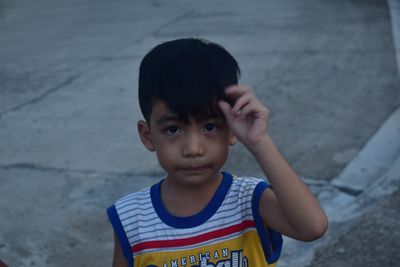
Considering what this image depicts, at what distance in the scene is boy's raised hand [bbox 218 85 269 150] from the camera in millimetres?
2012

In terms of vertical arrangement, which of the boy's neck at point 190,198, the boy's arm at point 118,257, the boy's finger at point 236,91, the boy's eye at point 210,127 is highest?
the boy's finger at point 236,91

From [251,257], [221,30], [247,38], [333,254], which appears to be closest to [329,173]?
[333,254]

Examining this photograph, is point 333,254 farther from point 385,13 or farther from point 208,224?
point 385,13

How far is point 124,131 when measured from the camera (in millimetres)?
6398

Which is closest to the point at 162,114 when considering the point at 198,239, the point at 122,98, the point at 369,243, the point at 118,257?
the point at 198,239

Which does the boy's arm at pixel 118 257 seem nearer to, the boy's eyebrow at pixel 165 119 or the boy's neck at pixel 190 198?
the boy's neck at pixel 190 198

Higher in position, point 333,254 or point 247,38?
point 333,254

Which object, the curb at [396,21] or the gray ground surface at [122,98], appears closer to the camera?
the gray ground surface at [122,98]

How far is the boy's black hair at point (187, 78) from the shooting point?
210cm

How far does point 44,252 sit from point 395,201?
1929 mm

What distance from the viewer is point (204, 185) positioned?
2.24 metres

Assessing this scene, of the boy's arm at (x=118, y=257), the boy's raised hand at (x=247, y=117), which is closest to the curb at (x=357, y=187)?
the boy's arm at (x=118, y=257)

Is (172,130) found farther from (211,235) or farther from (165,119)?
(211,235)

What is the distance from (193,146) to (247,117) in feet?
0.53
